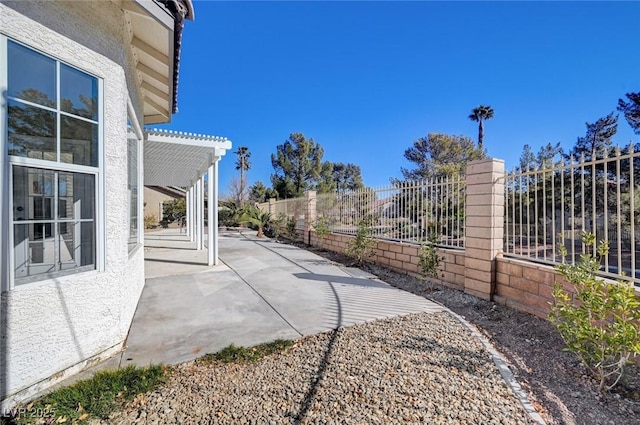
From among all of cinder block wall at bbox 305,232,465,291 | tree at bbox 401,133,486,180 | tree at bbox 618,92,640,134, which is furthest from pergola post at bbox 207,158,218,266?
tree at bbox 401,133,486,180

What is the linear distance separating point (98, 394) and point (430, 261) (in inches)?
236

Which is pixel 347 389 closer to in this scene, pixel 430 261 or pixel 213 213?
pixel 430 261

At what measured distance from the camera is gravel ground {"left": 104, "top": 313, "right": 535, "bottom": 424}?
7.93 feet

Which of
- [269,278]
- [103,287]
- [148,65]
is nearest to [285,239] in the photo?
[269,278]

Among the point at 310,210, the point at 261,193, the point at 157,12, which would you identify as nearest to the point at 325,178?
the point at 261,193

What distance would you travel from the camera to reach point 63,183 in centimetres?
308

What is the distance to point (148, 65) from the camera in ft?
17.6

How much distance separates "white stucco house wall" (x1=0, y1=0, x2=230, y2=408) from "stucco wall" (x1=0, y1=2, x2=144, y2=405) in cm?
1

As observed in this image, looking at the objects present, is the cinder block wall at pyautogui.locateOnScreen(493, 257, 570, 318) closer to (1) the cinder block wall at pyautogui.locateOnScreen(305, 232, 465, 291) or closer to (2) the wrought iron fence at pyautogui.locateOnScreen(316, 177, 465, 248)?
(1) the cinder block wall at pyautogui.locateOnScreen(305, 232, 465, 291)

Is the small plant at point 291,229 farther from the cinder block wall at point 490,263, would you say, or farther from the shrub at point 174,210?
the shrub at point 174,210

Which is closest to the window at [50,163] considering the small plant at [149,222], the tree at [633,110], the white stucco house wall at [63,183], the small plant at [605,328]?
the white stucco house wall at [63,183]

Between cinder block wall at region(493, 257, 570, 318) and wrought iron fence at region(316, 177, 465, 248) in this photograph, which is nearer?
cinder block wall at region(493, 257, 570, 318)

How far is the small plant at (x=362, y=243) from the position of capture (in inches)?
346

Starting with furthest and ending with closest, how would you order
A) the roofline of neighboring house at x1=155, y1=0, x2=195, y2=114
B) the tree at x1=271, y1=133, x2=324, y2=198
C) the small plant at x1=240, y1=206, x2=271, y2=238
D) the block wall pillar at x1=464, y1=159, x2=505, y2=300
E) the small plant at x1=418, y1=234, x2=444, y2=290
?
the tree at x1=271, y1=133, x2=324, y2=198 < the small plant at x1=240, y1=206, x2=271, y2=238 < the small plant at x1=418, y1=234, x2=444, y2=290 < the block wall pillar at x1=464, y1=159, x2=505, y2=300 < the roofline of neighboring house at x1=155, y1=0, x2=195, y2=114
